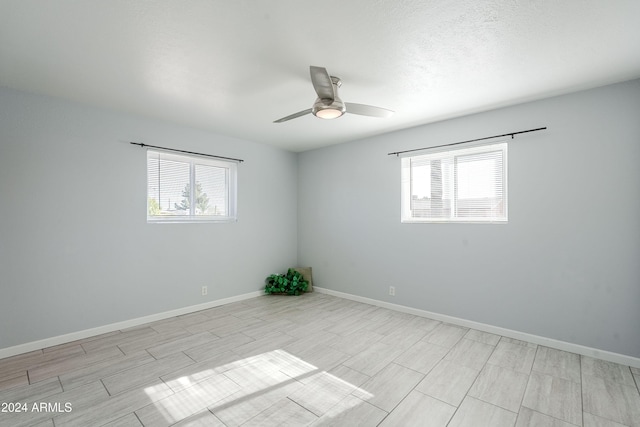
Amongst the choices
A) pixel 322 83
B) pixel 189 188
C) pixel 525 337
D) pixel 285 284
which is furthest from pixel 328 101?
pixel 285 284

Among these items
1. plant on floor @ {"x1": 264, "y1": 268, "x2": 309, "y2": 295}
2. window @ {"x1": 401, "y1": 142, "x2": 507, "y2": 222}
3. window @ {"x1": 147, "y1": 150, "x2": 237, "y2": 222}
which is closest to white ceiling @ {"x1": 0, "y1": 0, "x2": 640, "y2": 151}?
window @ {"x1": 401, "y1": 142, "x2": 507, "y2": 222}

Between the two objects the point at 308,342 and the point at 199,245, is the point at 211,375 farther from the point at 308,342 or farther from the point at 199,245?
the point at 199,245

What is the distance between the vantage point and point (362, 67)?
238cm

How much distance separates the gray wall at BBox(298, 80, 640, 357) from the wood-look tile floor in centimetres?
36

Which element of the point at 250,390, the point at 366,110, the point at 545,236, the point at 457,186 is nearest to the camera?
the point at 250,390

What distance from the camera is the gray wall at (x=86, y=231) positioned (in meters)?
2.78

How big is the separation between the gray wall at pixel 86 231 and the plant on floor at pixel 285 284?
0.73m

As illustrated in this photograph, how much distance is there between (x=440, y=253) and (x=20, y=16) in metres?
4.20

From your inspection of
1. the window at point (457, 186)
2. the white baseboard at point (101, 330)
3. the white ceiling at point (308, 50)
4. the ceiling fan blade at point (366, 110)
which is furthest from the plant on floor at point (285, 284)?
the ceiling fan blade at point (366, 110)

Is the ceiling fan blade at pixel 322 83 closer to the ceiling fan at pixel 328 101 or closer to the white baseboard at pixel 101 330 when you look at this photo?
the ceiling fan at pixel 328 101

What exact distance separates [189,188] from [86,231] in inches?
51.4

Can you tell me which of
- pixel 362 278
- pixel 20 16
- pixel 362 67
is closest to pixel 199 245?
pixel 362 278

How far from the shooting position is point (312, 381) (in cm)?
231

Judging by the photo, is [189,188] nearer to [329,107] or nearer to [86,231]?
[86,231]
